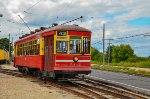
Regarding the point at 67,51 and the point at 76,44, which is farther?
the point at 76,44

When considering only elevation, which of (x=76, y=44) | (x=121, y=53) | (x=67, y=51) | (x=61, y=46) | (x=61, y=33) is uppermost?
(x=121, y=53)

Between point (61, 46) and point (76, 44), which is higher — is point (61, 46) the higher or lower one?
the lower one

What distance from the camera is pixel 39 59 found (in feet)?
84.6

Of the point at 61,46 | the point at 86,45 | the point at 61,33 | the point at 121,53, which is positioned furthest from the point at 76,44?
the point at 121,53

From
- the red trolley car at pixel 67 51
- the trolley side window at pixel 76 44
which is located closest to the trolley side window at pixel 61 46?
the red trolley car at pixel 67 51

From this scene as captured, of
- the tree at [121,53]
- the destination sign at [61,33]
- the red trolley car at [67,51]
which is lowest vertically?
the red trolley car at [67,51]

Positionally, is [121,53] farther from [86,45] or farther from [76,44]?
[76,44]

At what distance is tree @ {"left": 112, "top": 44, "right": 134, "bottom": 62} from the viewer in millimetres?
116213

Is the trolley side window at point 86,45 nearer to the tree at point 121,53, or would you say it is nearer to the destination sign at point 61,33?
the destination sign at point 61,33

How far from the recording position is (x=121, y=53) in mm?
116375

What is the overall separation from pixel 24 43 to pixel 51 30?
29.3ft

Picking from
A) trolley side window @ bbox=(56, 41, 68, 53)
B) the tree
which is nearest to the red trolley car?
trolley side window @ bbox=(56, 41, 68, 53)

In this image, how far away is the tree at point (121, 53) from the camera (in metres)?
116

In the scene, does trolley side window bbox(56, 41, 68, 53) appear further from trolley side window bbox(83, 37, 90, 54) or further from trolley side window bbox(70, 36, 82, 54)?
trolley side window bbox(83, 37, 90, 54)
